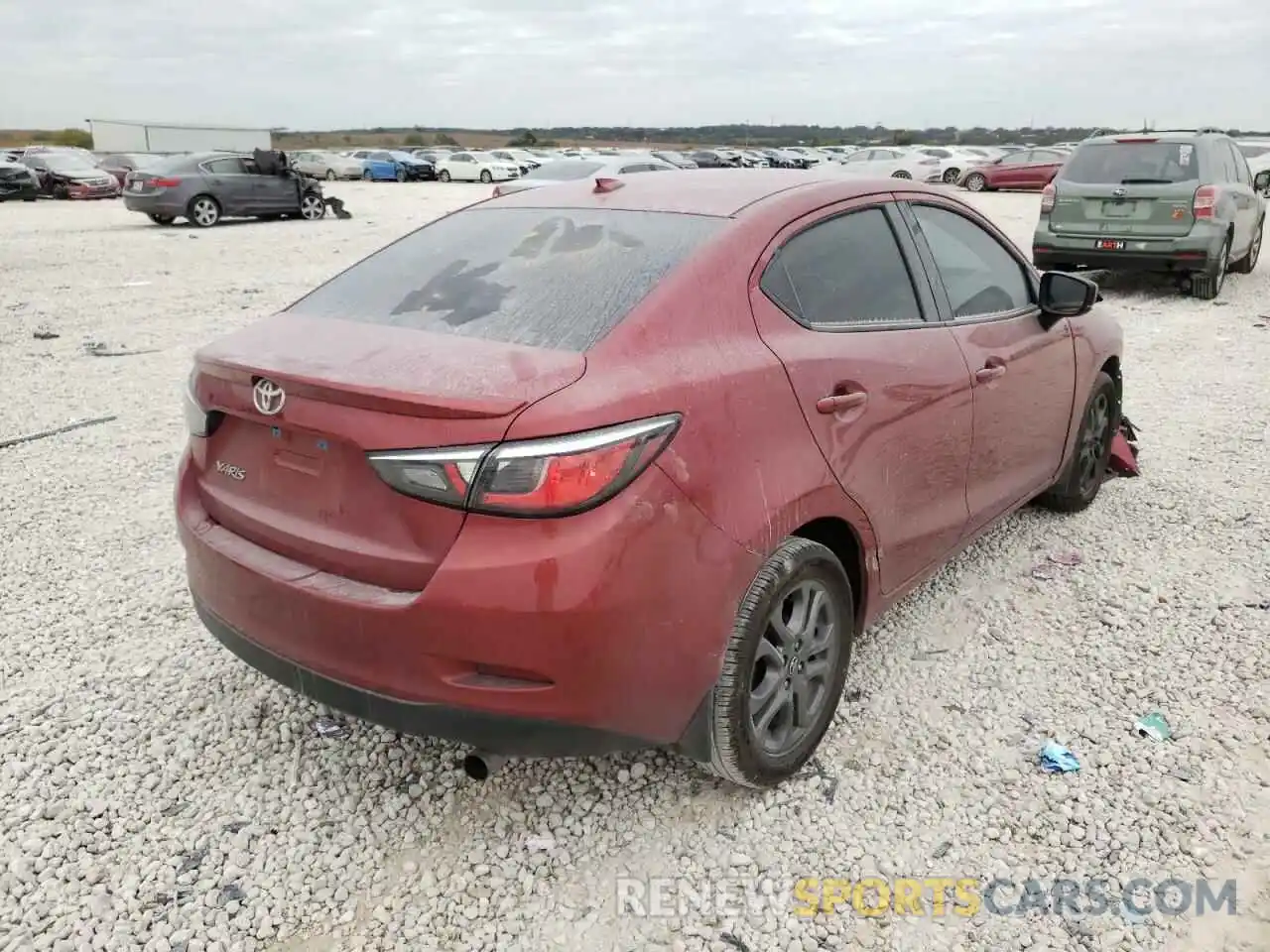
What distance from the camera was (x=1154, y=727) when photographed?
125 inches

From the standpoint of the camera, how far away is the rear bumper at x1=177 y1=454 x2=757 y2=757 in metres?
2.18

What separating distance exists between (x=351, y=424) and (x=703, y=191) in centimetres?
147

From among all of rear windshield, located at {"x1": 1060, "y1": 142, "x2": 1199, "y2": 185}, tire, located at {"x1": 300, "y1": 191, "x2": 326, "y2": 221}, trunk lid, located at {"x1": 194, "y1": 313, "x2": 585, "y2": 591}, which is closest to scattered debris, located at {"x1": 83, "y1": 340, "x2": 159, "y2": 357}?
trunk lid, located at {"x1": 194, "y1": 313, "x2": 585, "y2": 591}

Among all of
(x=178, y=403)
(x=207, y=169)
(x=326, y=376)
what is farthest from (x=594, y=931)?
(x=207, y=169)

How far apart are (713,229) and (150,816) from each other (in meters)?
2.29

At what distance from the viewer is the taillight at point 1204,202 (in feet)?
33.8

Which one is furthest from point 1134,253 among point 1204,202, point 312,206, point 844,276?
point 312,206

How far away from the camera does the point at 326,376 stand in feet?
7.85

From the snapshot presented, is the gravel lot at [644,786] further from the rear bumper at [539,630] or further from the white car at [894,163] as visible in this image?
the white car at [894,163]

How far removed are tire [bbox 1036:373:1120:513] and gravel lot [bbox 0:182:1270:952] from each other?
14cm

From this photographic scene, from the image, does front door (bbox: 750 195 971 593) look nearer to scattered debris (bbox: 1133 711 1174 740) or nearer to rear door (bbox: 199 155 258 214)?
scattered debris (bbox: 1133 711 1174 740)

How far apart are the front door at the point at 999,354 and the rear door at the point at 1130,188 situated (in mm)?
7435

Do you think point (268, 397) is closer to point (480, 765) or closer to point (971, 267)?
point (480, 765)

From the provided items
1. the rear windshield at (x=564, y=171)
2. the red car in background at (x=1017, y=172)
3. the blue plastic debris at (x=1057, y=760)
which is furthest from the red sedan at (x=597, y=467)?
the red car in background at (x=1017, y=172)
